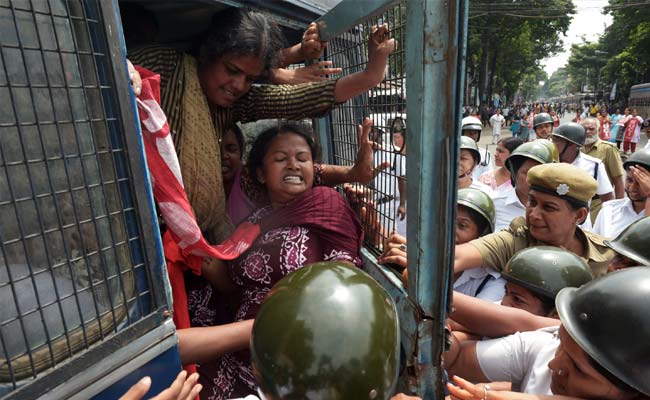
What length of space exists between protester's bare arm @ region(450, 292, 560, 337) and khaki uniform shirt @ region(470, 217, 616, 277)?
0.45 meters

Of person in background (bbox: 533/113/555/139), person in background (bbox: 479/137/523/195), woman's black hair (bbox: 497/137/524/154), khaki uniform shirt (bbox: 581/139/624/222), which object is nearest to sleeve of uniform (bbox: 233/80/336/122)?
person in background (bbox: 479/137/523/195)

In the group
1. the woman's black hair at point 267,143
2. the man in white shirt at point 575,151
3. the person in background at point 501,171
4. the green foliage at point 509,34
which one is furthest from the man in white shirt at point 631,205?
the green foliage at point 509,34

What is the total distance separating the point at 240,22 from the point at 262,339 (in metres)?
1.24

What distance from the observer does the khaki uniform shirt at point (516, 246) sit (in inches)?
88.0

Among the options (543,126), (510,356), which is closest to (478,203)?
(510,356)

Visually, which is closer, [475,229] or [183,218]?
[183,218]

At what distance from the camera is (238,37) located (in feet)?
5.33

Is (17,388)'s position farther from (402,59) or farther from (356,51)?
(356,51)

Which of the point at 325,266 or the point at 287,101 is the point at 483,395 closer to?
the point at 325,266

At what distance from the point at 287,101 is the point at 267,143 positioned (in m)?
0.22

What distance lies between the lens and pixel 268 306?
1.01 metres

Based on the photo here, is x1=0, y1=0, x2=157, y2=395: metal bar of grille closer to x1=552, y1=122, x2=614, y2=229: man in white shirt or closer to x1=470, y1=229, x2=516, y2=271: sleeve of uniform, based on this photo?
x1=470, y1=229, x2=516, y2=271: sleeve of uniform

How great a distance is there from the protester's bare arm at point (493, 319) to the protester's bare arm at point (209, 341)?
921 mm

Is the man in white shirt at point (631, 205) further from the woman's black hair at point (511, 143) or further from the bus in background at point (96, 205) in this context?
the bus in background at point (96, 205)
